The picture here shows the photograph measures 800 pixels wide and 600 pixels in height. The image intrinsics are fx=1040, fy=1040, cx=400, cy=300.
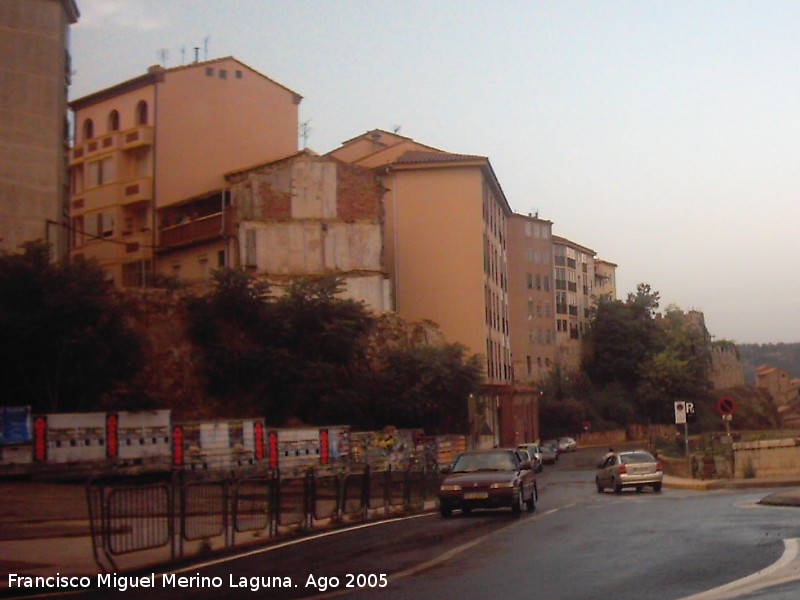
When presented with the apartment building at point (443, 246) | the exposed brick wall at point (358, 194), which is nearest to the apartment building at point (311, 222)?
the exposed brick wall at point (358, 194)

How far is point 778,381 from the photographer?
158500 mm

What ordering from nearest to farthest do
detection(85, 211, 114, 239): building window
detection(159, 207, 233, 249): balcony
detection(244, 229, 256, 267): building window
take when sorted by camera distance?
detection(244, 229, 256, 267): building window → detection(159, 207, 233, 249): balcony → detection(85, 211, 114, 239): building window

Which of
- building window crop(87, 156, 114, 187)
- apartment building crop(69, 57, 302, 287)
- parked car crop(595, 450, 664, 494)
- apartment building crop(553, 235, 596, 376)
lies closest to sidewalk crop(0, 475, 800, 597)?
parked car crop(595, 450, 664, 494)

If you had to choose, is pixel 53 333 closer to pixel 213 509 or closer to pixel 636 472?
pixel 636 472

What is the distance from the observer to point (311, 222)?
5756 centimetres

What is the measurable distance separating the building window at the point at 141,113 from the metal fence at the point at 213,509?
44.2 meters

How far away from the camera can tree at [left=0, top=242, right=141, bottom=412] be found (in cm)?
3694

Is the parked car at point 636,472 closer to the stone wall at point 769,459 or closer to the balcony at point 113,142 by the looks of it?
the stone wall at point 769,459

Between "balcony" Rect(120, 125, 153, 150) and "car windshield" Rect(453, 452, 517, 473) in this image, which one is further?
"balcony" Rect(120, 125, 153, 150)

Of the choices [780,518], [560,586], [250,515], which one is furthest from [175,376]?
[560,586]

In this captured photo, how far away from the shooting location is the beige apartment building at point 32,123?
153 feet

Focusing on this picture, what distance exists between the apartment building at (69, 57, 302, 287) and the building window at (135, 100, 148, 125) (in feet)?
0.20

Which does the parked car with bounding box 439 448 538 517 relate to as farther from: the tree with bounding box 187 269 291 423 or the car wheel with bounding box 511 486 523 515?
the tree with bounding box 187 269 291 423

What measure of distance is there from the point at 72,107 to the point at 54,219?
2367cm
